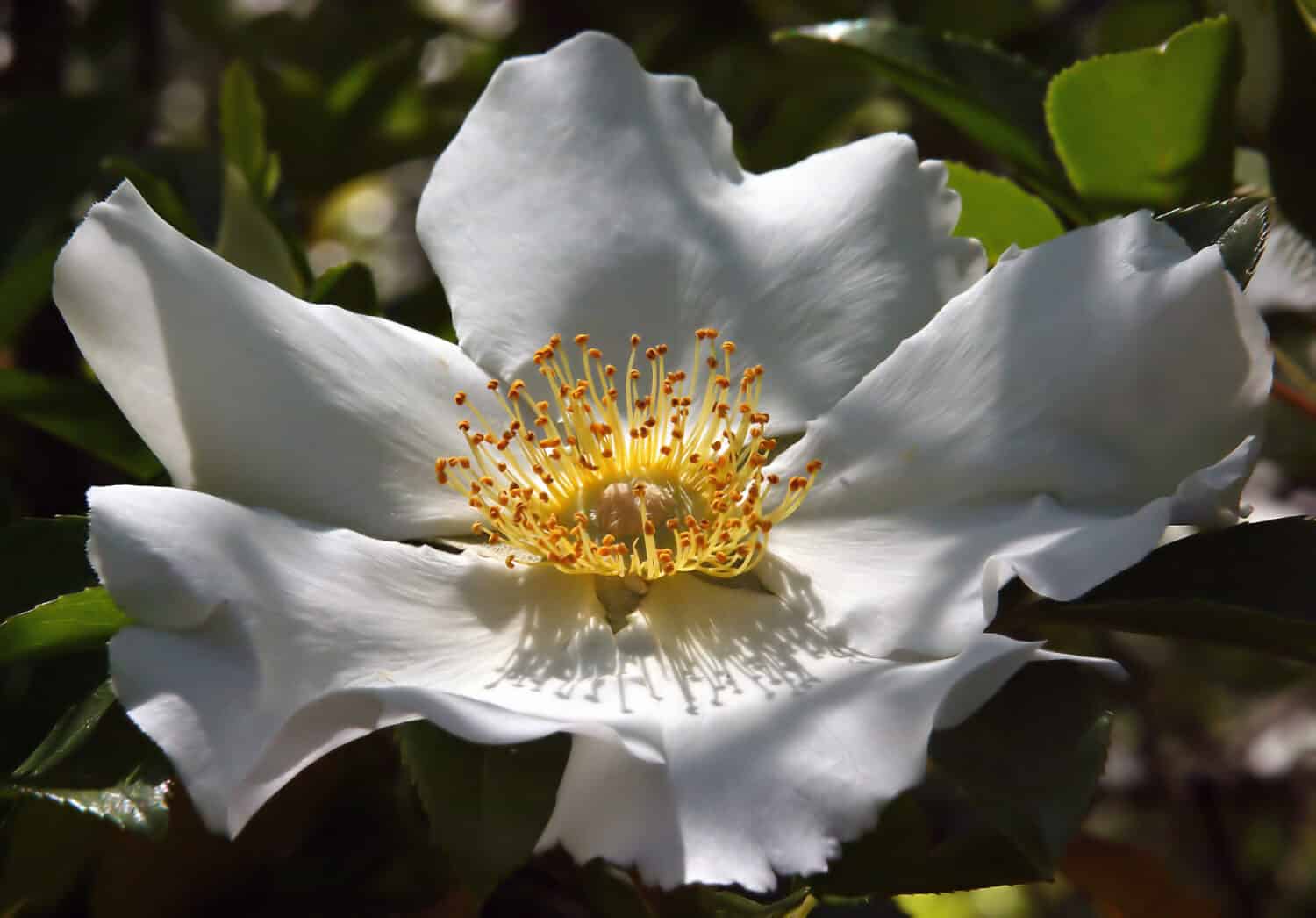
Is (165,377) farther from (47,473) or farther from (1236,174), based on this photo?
(1236,174)

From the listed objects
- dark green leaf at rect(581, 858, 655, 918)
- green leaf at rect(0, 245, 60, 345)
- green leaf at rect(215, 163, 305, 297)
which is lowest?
dark green leaf at rect(581, 858, 655, 918)

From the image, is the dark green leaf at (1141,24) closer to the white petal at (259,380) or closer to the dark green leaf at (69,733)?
the white petal at (259,380)

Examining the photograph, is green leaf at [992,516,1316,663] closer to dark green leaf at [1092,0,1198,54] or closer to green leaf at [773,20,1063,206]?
green leaf at [773,20,1063,206]

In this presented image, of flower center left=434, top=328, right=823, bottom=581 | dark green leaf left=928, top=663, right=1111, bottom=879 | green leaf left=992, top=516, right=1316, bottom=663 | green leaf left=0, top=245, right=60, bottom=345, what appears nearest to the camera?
dark green leaf left=928, top=663, right=1111, bottom=879

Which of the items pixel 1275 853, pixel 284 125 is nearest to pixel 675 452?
pixel 284 125

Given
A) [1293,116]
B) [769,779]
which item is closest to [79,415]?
[769,779]

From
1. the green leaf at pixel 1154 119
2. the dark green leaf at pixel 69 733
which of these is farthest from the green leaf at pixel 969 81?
the dark green leaf at pixel 69 733

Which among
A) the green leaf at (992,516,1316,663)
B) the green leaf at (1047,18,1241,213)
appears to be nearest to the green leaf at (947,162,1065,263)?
the green leaf at (1047,18,1241,213)
